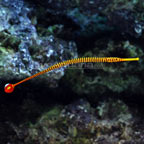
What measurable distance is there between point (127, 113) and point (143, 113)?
438mm

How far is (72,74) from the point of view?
17.7ft

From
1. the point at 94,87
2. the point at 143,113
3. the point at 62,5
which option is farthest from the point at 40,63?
the point at 143,113

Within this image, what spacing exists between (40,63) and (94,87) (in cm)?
231

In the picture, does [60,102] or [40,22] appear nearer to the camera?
[40,22]

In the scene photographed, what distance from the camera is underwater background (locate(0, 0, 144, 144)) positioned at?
400 cm

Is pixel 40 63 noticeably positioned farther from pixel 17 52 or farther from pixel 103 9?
pixel 103 9

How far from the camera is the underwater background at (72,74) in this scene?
400 centimetres

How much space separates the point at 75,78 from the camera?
544cm

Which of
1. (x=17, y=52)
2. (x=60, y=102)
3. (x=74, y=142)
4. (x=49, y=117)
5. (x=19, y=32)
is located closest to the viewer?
(x=17, y=52)

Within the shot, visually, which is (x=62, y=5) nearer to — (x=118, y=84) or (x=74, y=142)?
(x=118, y=84)

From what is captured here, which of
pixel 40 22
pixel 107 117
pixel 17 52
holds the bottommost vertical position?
pixel 107 117

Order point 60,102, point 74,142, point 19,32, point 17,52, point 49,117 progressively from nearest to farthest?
point 17,52 → point 19,32 → point 74,142 → point 49,117 → point 60,102

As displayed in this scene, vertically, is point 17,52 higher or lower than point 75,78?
higher

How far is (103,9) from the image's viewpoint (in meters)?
4.98
